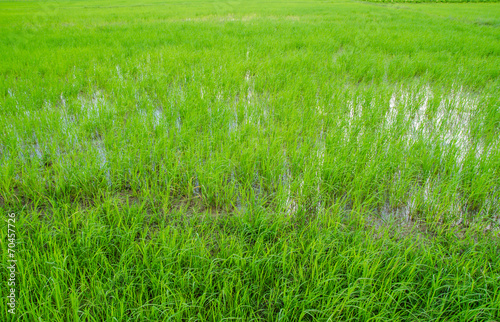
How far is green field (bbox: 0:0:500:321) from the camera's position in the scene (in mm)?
1308

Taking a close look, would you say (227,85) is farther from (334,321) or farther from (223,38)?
(223,38)

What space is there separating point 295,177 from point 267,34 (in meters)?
7.36

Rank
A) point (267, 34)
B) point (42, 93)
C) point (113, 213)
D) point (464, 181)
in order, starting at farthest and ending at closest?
1. point (267, 34)
2. point (42, 93)
3. point (464, 181)
4. point (113, 213)

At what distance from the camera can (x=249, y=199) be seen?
211cm

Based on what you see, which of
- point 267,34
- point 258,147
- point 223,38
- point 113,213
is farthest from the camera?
point 267,34

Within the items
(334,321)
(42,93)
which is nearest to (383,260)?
(334,321)

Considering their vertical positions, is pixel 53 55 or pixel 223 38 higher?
pixel 223 38

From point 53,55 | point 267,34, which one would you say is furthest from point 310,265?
point 267,34

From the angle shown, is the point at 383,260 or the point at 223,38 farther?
the point at 223,38

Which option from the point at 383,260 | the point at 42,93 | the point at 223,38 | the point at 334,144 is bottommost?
the point at 383,260

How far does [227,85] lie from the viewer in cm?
409

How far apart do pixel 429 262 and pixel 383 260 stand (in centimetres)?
30

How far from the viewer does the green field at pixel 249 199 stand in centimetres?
131

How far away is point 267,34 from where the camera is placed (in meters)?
8.31
